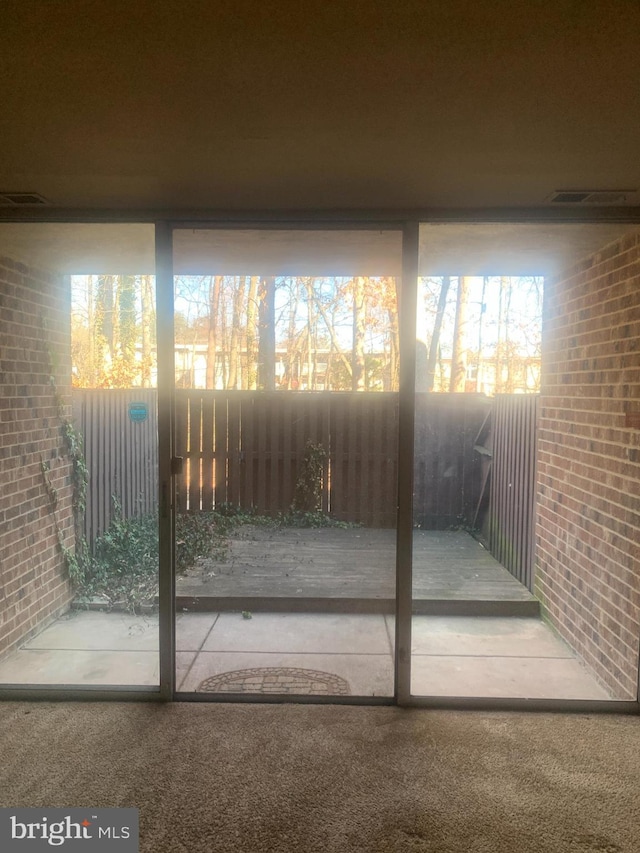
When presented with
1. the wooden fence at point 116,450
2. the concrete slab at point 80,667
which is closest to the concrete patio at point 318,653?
the concrete slab at point 80,667

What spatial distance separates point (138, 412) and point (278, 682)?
2.41 meters

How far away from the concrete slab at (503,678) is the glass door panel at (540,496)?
0.04 ft

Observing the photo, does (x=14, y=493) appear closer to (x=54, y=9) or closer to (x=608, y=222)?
(x=54, y=9)

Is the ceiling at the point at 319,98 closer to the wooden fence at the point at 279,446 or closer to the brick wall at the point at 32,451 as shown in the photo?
the brick wall at the point at 32,451

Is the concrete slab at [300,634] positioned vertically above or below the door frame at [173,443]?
below

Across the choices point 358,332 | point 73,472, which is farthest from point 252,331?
point 73,472

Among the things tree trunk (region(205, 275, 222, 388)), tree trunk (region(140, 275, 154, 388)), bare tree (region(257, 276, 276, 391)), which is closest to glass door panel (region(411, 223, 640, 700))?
bare tree (region(257, 276, 276, 391))

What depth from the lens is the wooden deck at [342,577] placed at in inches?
162

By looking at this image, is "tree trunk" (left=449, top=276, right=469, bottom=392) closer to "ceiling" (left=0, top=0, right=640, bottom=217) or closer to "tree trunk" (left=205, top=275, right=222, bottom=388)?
"tree trunk" (left=205, top=275, right=222, bottom=388)

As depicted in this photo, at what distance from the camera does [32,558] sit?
140 inches

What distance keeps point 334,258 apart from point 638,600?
2476 mm

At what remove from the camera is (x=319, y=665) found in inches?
128

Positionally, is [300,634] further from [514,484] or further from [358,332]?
[358,332]

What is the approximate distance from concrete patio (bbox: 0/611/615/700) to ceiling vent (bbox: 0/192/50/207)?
2.31 meters
